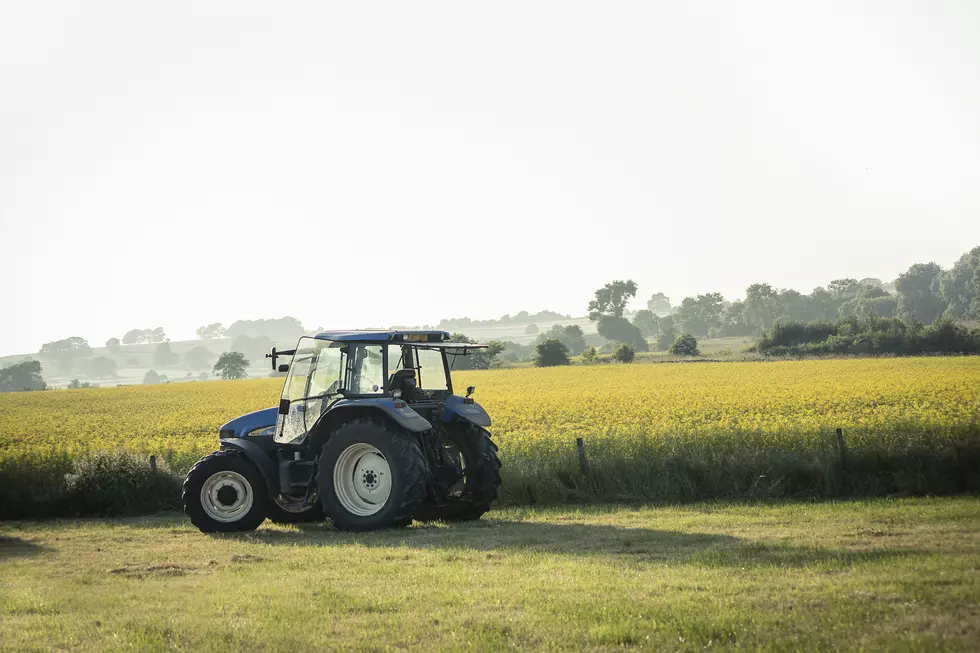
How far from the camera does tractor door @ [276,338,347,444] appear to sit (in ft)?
41.4

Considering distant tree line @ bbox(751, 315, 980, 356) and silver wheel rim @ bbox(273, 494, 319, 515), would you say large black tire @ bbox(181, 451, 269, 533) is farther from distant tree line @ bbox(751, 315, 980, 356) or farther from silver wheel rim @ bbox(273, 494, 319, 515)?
distant tree line @ bbox(751, 315, 980, 356)

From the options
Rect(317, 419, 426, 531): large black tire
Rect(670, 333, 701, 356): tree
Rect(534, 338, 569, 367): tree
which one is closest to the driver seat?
Rect(317, 419, 426, 531): large black tire

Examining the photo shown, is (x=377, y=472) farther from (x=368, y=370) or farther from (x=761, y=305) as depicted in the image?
(x=761, y=305)

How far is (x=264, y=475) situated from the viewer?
12633mm

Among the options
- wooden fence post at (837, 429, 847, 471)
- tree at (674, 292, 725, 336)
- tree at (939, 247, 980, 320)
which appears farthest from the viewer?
tree at (674, 292, 725, 336)

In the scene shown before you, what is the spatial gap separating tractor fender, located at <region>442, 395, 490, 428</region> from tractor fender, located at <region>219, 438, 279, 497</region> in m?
2.38

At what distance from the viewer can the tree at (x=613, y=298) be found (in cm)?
15112

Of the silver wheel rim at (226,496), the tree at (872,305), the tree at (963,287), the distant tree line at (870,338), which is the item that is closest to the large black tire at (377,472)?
the silver wheel rim at (226,496)

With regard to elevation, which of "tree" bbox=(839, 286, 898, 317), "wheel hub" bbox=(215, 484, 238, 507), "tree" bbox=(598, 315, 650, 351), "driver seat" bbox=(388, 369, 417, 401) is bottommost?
"wheel hub" bbox=(215, 484, 238, 507)

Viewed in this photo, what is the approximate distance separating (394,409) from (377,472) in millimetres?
903

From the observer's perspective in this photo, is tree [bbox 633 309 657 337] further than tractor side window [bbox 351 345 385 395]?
Yes

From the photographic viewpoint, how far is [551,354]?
76.4m

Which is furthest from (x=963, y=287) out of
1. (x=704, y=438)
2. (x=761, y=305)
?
(x=704, y=438)

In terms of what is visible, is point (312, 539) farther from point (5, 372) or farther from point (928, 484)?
point (5, 372)
